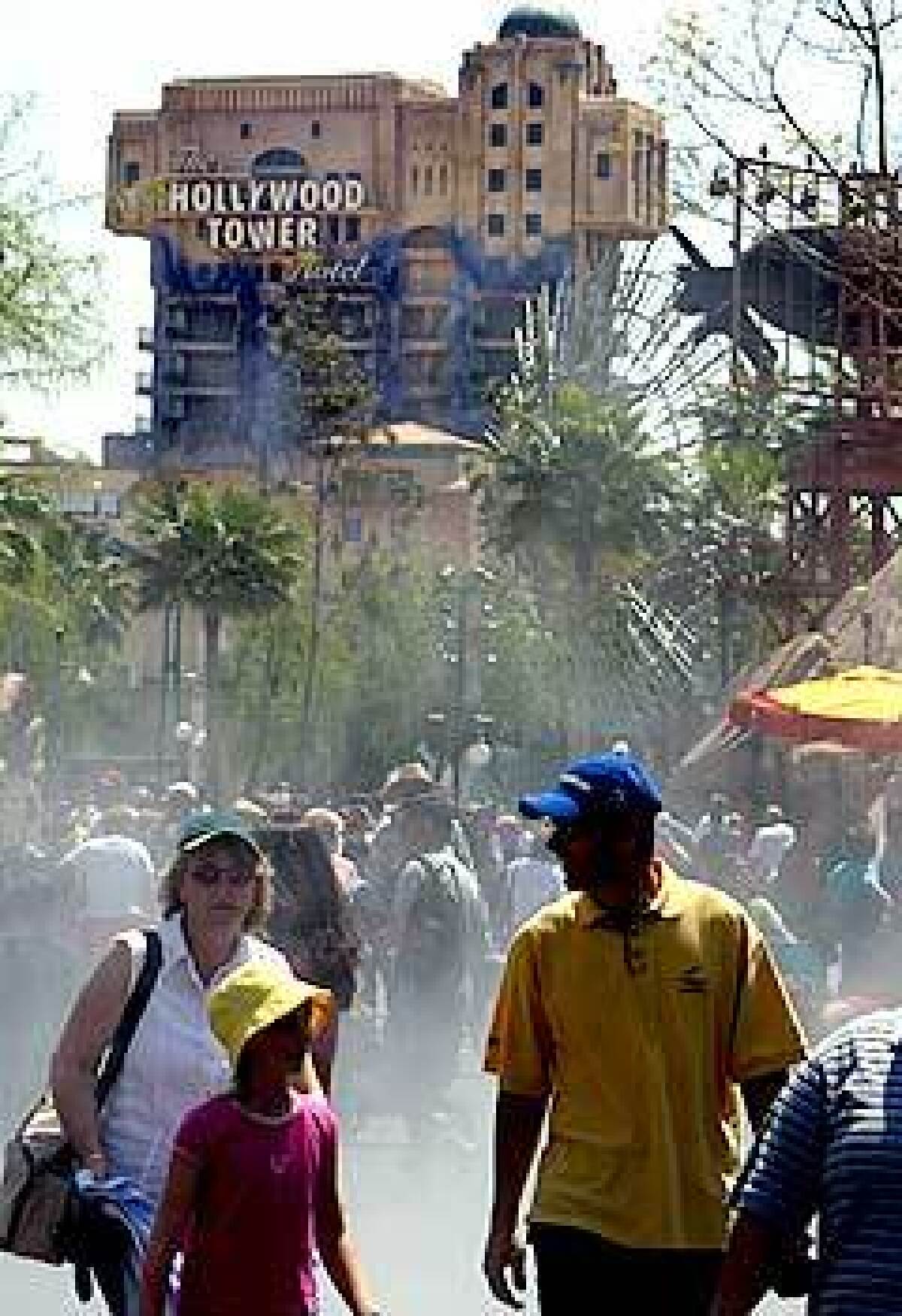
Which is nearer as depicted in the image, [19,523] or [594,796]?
[594,796]

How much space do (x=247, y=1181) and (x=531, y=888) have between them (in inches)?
480

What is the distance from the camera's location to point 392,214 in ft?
495

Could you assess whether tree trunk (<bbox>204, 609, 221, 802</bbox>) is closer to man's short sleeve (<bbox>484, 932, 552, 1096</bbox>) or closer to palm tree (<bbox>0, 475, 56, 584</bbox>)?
palm tree (<bbox>0, 475, 56, 584</bbox>)

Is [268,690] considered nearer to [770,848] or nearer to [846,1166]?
[770,848]

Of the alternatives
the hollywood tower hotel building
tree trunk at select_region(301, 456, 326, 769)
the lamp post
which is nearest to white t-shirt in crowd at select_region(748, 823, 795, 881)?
the lamp post

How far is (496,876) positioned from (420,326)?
12669 centimetres

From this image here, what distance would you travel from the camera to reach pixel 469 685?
81500mm

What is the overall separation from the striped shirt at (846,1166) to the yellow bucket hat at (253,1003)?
147 cm

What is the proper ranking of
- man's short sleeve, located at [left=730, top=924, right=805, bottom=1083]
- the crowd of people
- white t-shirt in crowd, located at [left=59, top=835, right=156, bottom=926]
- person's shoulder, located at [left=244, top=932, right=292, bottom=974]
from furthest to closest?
white t-shirt in crowd, located at [left=59, top=835, right=156, bottom=926], person's shoulder, located at [left=244, top=932, right=292, bottom=974], man's short sleeve, located at [left=730, top=924, right=805, bottom=1083], the crowd of people

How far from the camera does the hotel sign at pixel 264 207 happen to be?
152m

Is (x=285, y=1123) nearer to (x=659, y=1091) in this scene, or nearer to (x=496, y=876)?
(x=659, y=1091)

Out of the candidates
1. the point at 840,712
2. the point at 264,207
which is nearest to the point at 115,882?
the point at 840,712

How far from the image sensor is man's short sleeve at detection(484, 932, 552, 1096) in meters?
6.22

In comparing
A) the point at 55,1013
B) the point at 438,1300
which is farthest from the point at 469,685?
the point at 438,1300
